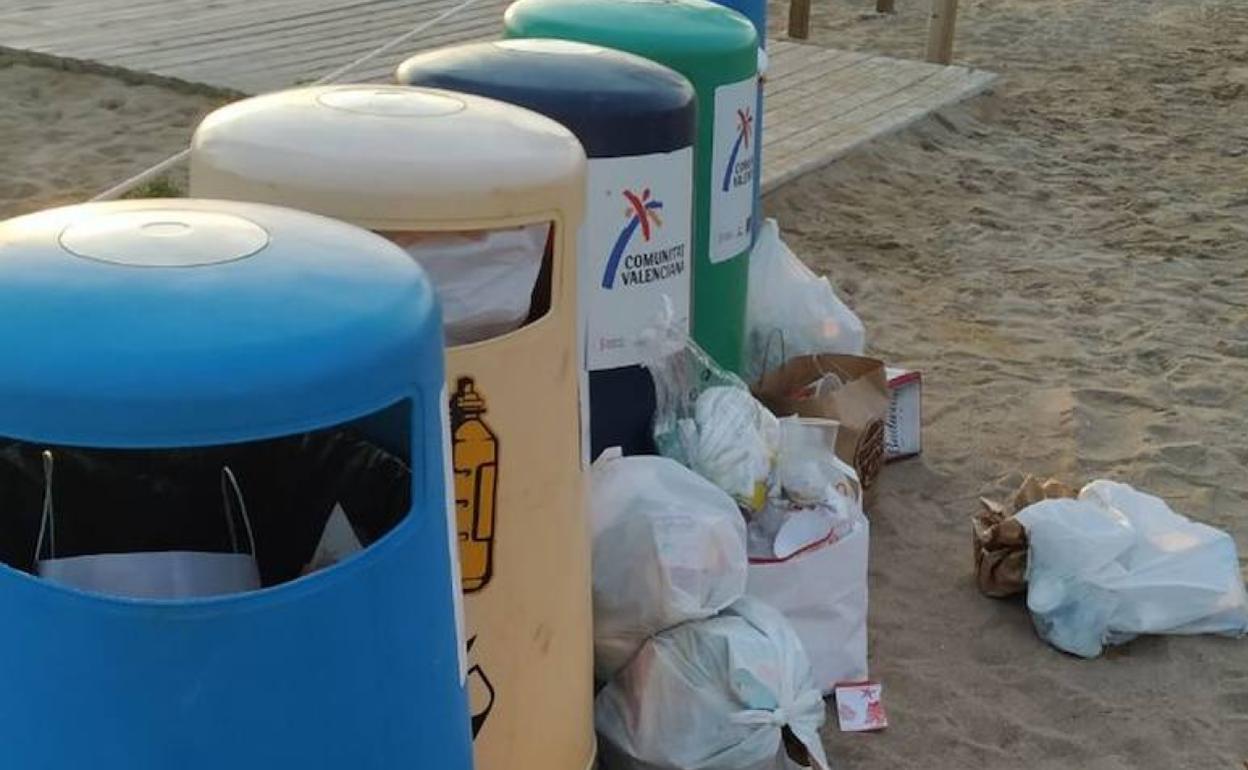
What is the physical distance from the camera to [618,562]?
2.58m

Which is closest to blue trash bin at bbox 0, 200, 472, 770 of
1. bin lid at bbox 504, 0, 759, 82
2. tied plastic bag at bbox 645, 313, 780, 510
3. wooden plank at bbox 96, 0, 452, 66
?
tied plastic bag at bbox 645, 313, 780, 510

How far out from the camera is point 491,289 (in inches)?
84.2

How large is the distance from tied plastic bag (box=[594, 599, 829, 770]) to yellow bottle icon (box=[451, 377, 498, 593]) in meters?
0.50

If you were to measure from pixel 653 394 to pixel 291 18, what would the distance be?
5308 mm

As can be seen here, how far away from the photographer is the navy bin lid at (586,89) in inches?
103

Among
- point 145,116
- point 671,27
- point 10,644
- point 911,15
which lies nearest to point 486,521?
point 10,644

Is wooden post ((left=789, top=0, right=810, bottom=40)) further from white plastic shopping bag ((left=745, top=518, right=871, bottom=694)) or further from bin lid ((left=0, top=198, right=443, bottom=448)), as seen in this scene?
bin lid ((left=0, top=198, right=443, bottom=448))

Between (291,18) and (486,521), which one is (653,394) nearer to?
(486,521)

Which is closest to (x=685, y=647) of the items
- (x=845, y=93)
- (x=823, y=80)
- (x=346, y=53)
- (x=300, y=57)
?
(x=300, y=57)

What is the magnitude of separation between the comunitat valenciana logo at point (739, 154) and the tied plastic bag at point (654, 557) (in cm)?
83

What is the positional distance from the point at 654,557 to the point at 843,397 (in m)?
1.11

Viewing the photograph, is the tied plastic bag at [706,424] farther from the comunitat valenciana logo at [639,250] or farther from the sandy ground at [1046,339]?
the sandy ground at [1046,339]

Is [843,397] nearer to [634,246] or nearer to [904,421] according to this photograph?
[904,421]

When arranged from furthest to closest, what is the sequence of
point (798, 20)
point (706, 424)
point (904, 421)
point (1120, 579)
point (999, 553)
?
point (798, 20) < point (904, 421) < point (999, 553) < point (1120, 579) < point (706, 424)
